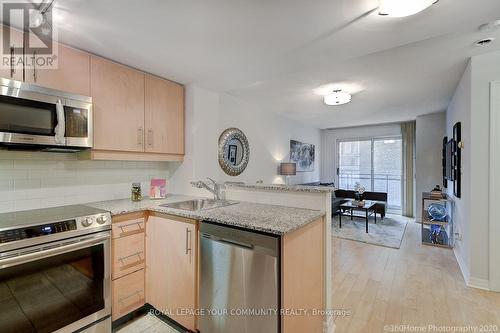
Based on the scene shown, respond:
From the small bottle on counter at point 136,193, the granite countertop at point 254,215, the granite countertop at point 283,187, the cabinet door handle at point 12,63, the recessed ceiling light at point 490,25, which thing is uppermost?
the recessed ceiling light at point 490,25

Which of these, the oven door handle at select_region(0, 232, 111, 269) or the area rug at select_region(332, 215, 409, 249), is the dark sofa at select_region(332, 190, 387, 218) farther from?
the oven door handle at select_region(0, 232, 111, 269)

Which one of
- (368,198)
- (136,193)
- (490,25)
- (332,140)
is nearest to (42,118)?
(136,193)

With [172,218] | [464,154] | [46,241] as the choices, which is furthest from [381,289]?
[46,241]

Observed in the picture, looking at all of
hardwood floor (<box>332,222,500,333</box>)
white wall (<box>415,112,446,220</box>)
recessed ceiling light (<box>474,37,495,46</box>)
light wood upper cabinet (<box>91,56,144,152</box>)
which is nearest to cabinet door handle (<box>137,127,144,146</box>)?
light wood upper cabinet (<box>91,56,144,152</box>)

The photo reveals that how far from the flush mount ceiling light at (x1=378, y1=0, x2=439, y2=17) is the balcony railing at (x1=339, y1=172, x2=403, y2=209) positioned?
5.72 metres

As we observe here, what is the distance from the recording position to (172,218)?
1923 millimetres

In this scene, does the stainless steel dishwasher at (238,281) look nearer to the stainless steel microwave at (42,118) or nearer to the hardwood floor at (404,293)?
the hardwood floor at (404,293)

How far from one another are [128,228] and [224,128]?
221 centimetres

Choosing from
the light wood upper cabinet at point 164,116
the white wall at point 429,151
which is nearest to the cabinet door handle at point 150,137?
the light wood upper cabinet at point 164,116

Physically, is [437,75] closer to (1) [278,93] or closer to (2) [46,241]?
(1) [278,93]

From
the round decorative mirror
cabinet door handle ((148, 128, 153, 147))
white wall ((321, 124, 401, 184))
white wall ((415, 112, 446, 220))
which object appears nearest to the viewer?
cabinet door handle ((148, 128, 153, 147))

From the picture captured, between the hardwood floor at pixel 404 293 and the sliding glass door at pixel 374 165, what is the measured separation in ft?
Result: 9.91

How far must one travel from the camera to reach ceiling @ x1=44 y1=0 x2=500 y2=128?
5.03 feet

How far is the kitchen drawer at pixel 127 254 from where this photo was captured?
190 centimetres
